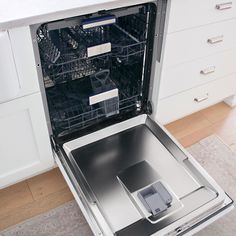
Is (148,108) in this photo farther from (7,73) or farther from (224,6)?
(7,73)

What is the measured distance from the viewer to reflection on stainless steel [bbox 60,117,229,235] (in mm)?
1062

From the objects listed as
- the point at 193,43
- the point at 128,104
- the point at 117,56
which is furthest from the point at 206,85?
the point at 117,56

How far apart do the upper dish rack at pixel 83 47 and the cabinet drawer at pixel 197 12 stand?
0.48ft

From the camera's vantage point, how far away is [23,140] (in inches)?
47.4

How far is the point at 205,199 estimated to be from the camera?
1.10 meters

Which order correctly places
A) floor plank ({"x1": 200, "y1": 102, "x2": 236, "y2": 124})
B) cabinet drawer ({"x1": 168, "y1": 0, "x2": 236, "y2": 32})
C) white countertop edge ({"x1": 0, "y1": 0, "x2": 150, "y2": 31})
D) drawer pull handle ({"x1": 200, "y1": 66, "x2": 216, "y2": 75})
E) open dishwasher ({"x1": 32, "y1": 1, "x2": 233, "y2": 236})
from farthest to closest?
floor plank ({"x1": 200, "y1": 102, "x2": 236, "y2": 124}) → drawer pull handle ({"x1": 200, "y1": 66, "x2": 216, "y2": 75}) → cabinet drawer ({"x1": 168, "y1": 0, "x2": 236, "y2": 32}) → open dishwasher ({"x1": 32, "y1": 1, "x2": 233, "y2": 236}) → white countertop edge ({"x1": 0, "y1": 0, "x2": 150, "y2": 31})

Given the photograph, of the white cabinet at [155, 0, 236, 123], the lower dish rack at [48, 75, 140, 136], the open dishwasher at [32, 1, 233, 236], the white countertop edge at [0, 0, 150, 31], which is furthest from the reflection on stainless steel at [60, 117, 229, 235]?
the white countertop edge at [0, 0, 150, 31]

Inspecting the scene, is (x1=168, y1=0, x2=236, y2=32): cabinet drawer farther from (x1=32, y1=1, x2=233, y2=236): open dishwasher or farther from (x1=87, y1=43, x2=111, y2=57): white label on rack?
(x1=87, y1=43, x2=111, y2=57): white label on rack

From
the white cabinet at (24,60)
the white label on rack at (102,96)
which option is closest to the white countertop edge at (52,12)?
the white cabinet at (24,60)

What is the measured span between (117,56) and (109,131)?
339mm

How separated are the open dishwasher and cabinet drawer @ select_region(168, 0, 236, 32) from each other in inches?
2.2

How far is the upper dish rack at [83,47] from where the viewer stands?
1187mm

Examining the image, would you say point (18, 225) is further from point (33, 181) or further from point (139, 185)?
point (139, 185)

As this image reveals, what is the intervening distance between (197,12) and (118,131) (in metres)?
0.61
